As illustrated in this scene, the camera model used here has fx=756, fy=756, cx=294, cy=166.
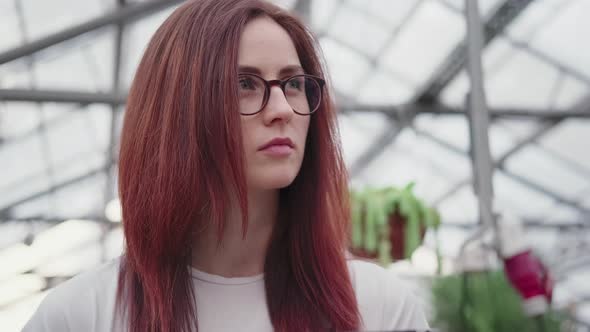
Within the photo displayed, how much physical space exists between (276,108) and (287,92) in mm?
51

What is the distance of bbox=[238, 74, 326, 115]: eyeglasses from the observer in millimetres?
845

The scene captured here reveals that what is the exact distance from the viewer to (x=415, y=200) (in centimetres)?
264

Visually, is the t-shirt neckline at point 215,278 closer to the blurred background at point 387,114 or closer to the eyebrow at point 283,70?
the eyebrow at point 283,70

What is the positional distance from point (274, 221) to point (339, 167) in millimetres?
115

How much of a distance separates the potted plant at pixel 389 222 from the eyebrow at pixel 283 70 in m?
1.63

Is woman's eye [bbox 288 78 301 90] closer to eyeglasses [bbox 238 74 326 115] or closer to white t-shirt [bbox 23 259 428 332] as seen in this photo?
eyeglasses [bbox 238 74 326 115]

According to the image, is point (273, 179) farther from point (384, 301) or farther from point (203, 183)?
point (384, 301)

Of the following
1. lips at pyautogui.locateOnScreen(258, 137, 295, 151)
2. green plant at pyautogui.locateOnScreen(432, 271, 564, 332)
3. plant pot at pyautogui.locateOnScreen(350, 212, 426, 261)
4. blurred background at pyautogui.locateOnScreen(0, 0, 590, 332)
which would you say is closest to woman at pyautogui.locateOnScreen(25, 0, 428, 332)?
lips at pyautogui.locateOnScreen(258, 137, 295, 151)

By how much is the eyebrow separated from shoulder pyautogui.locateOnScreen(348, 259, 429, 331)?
0.93 feet

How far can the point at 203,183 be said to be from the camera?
0.86m

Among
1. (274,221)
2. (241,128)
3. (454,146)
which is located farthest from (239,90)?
(454,146)

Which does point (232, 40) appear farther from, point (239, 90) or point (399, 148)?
point (399, 148)

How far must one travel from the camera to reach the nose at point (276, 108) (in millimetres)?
832

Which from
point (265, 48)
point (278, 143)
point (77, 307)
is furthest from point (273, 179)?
point (77, 307)
